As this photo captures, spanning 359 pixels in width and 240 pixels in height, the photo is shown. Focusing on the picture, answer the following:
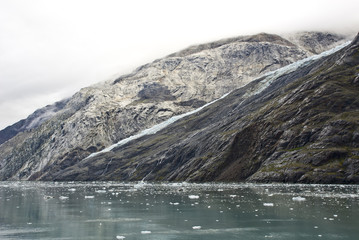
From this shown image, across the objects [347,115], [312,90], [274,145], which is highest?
[312,90]

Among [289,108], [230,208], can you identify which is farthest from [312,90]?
[230,208]

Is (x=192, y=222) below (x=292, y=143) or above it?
below

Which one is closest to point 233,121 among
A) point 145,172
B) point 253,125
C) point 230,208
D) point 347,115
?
point 253,125

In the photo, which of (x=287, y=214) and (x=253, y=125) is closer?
(x=287, y=214)

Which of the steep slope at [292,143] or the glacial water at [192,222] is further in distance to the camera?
the steep slope at [292,143]

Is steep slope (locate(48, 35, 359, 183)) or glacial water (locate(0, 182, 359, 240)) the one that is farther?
steep slope (locate(48, 35, 359, 183))

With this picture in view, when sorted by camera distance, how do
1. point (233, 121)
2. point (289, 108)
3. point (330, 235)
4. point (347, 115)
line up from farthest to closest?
1. point (233, 121)
2. point (289, 108)
3. point (347, 115)
4. point (330, 235)

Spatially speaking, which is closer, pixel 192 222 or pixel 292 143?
pixel 192 222

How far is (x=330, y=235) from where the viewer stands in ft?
87.1

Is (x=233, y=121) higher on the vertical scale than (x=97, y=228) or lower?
higher

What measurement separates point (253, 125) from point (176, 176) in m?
40.0

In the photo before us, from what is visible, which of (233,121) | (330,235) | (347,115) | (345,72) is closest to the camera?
(330,235)

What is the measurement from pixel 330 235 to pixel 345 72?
144081mm

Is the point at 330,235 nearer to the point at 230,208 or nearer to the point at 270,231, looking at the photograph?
the point at 270,231
